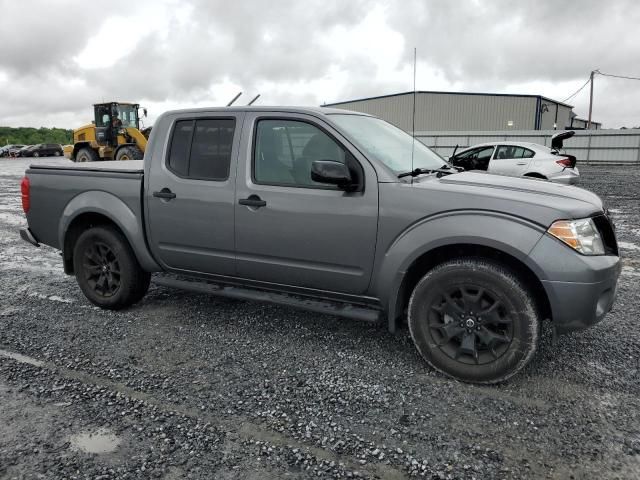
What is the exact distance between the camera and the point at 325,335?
Answer: 4023 millimetres

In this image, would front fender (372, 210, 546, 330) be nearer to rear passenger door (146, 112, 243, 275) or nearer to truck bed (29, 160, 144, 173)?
rear passenger door (146, 112, 243, 275)

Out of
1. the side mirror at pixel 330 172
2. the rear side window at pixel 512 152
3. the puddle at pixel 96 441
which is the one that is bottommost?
the puddle at pixel 96 441

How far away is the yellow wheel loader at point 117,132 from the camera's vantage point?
19.0 m

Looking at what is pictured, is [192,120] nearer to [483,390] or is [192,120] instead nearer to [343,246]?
[343,246]

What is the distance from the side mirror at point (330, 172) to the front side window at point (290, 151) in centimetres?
21

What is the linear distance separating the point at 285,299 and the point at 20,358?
6.59 feet

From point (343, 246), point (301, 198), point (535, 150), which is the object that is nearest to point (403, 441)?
point (343, 246)

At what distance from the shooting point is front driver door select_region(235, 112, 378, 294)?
341 centimetres

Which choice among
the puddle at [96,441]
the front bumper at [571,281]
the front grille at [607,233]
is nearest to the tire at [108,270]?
the puddle at [96,441]

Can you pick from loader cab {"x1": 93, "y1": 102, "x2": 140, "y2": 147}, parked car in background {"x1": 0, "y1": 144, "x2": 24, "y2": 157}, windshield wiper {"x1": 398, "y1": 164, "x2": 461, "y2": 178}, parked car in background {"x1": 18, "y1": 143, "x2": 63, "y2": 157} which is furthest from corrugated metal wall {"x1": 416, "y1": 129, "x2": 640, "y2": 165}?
parked car in background {"x1": 0, "y1": 144, "x2": 24, "y2": 157}

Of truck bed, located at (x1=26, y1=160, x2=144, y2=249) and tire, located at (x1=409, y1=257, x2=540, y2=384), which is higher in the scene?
truck bed, located at (x1=26, y1=160, x2=144, y2=249)

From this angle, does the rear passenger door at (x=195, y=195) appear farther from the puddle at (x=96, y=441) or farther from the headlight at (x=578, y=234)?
the headlight at (x=578, y=234)

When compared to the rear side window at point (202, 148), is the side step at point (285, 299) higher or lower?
lower

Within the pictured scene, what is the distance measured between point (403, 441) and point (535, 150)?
11115 mm
